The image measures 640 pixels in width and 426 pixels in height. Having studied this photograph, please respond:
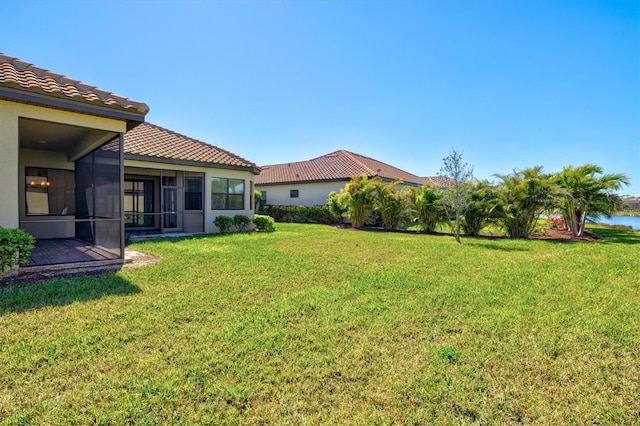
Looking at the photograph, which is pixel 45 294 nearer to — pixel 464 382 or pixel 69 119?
pixel 69 119

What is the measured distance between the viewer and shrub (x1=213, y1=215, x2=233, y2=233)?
46.9 feet

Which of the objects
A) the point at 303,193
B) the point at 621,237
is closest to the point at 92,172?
the point at 303,193

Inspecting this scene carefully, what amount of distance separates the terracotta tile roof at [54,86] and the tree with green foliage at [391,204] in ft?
39.7

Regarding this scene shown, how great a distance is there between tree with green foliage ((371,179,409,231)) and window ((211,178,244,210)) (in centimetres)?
723

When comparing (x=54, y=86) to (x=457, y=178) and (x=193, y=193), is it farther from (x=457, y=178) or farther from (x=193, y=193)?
(x=457, y=178)

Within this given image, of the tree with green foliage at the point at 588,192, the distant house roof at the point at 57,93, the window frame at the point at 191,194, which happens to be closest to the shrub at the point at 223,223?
the window frame at the point at 191,194

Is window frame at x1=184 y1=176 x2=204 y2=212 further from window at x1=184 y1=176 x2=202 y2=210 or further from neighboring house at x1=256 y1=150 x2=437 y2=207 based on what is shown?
neighboring house at x1=256 y1=150 x2=437 y2=207

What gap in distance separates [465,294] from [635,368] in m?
2.37

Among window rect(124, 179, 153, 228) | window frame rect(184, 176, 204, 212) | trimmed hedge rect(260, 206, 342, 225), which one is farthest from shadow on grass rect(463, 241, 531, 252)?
window rect(124, 179, 153, 228)

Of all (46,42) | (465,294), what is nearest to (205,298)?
(465,294)

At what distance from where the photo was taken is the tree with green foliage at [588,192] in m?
12.6

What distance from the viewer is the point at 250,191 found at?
53.7 feet

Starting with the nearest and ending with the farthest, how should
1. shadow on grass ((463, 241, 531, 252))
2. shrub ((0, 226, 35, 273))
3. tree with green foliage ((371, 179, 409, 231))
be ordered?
shrub ((0, 226, 35, 273)) < shadow on grass ((463, 241, 531, 252)) < tree with green foliage ((371, 179, 409, 231))

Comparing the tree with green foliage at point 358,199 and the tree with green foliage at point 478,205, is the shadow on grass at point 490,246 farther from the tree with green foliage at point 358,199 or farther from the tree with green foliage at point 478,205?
the tree with green foliage at point 358,199
